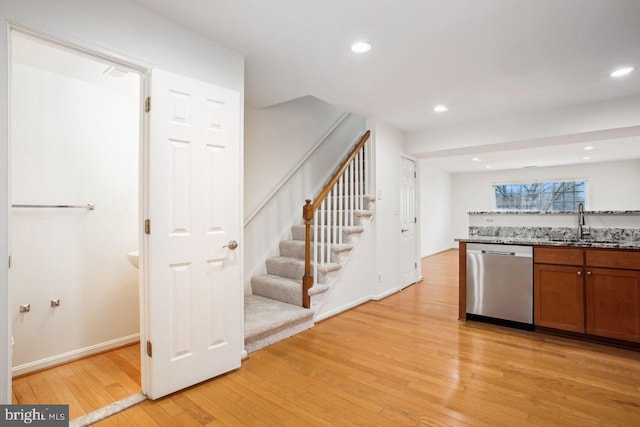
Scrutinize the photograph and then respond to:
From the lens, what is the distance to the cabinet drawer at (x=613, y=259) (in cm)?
273

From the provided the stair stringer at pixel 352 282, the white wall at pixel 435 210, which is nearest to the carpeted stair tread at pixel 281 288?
the stair stringer at pixel 352 282

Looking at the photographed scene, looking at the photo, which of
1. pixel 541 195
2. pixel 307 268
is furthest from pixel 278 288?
pixel 541 195

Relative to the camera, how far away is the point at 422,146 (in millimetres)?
4785

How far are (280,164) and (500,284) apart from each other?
9.55 ft

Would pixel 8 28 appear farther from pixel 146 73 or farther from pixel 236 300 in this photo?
pixel 236 300

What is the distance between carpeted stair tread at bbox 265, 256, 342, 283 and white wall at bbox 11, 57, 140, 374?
1.49 metres

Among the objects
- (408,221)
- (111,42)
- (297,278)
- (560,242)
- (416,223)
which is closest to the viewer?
(111,42)

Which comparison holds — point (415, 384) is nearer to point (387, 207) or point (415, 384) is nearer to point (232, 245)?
point (232, 245)

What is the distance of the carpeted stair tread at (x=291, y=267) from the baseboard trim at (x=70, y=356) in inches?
60.7

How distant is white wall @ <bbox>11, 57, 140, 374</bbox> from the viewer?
2.36 metres

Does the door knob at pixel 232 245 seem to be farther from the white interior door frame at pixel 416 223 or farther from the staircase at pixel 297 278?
the white interior door frame at pixel 416 223

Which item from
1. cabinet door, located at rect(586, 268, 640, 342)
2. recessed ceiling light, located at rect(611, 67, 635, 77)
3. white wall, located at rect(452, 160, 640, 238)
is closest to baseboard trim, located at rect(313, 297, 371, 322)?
cabinet door, located at rect(586, 268, 640, 342)

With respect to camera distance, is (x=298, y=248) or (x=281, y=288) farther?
(x=298, y=248)

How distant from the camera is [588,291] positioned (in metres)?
2.91
